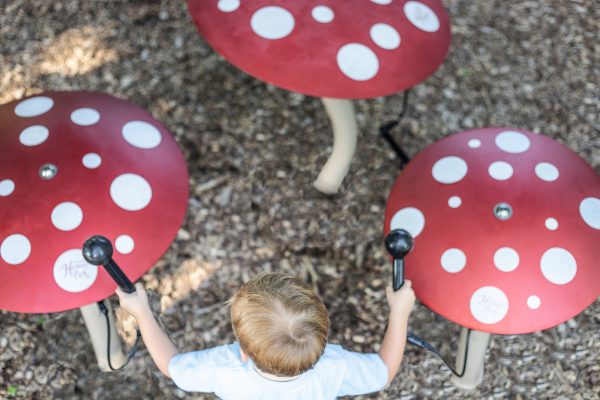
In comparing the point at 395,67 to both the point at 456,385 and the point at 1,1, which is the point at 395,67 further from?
the point at 1,1

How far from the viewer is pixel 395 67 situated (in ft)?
7.64

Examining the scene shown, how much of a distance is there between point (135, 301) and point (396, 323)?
752 mm

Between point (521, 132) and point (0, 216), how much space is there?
5.57 ft

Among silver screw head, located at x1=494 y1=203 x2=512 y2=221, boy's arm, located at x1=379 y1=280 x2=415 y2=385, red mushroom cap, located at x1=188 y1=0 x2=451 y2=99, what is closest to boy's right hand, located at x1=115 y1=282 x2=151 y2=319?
boy's arm, located at x1=379 y1=280 x2=415 y2=385

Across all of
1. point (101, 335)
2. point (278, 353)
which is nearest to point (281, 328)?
point (278, 353)

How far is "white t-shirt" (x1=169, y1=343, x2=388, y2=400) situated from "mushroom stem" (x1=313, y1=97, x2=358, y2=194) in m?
1.14

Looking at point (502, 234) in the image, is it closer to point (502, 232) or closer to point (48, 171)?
point (502, 232)

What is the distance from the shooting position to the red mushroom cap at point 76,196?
1.98 meters

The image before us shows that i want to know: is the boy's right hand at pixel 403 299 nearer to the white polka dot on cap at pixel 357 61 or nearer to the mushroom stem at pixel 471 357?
the mushroom stem at pixel 471 357

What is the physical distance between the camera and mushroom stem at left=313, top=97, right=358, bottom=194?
2859 mm

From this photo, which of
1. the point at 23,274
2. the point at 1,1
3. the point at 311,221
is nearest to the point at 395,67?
the point at 311,221

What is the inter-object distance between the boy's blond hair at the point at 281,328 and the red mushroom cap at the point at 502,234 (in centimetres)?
52

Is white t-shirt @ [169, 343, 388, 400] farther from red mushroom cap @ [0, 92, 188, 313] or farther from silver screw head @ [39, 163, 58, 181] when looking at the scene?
silver screw head @ [39, 163, 58, 181]

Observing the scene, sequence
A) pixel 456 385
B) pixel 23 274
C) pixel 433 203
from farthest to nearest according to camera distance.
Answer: pixel 456 385
pixel 433 203
pixel 23 274
